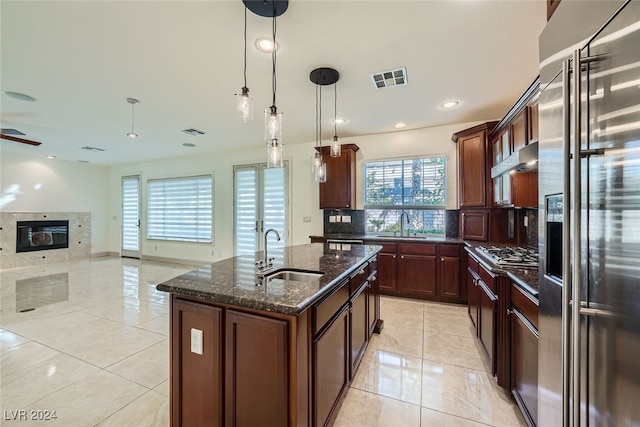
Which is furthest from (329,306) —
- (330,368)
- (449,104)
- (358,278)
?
(449,104)

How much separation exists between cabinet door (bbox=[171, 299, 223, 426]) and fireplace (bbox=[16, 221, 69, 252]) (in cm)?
812

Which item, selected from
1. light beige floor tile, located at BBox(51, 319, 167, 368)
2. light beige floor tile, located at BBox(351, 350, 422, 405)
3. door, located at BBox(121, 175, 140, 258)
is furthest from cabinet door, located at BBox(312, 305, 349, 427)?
door, located at BBox(121, 175, 140, 258)

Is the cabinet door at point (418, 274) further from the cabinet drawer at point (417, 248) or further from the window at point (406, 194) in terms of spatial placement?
the window at point (406, 194)

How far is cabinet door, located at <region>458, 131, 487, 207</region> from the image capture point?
12.2ft

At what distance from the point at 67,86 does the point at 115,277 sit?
379 cm

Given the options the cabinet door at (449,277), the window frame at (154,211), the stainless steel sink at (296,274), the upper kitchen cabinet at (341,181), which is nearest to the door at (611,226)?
the stainless steel sink at (296,274)

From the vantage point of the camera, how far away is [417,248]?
3.95m

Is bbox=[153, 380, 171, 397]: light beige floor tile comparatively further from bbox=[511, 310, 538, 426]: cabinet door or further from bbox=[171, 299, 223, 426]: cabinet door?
bbox=[511, 310, 538, 426]: cabinet door

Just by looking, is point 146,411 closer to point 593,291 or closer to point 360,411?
point 360,411

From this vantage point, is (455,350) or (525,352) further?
(455,350)

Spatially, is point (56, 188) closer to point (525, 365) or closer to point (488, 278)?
point (488, 278)

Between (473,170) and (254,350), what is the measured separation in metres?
3.84

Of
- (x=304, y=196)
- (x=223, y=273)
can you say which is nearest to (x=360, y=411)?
(x=223, y=273)

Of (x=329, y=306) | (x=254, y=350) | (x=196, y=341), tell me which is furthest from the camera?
(x=329, y=306)
